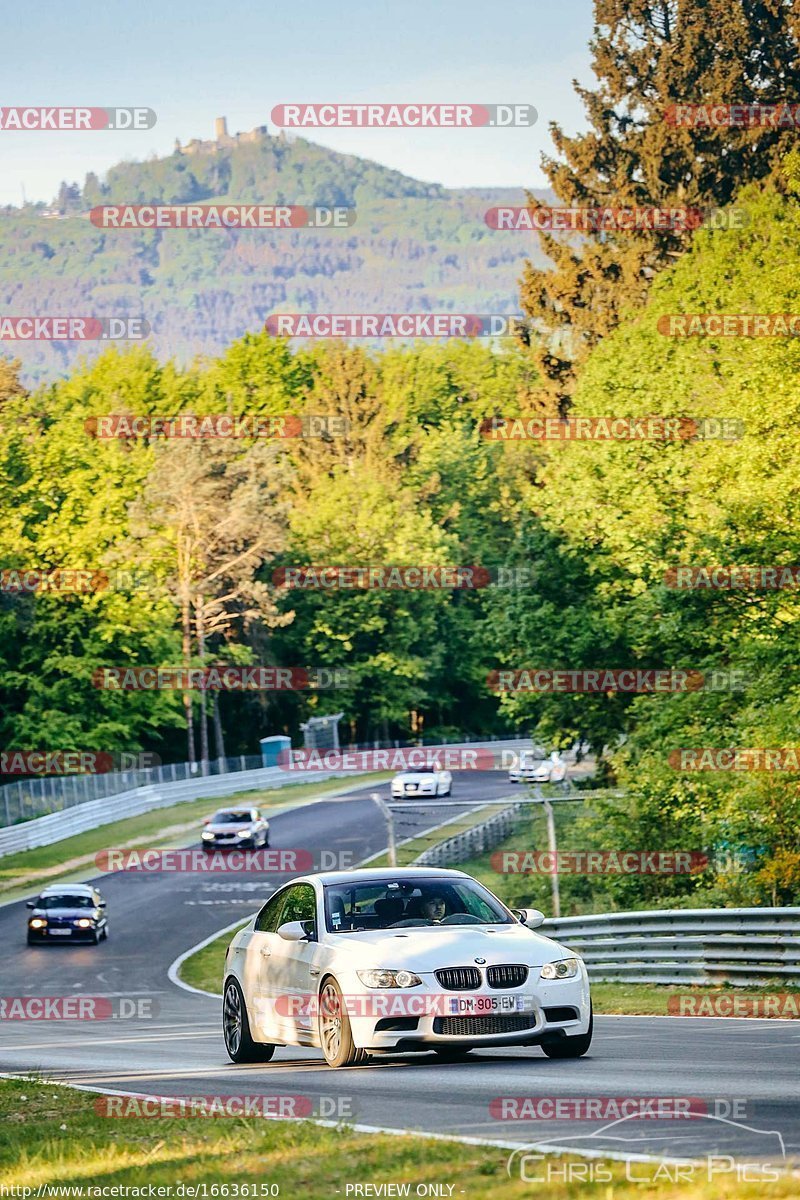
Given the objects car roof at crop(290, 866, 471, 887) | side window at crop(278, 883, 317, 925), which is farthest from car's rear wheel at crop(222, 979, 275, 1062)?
car roof at crop(290, 866, 471, 887)

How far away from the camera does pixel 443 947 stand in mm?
12555

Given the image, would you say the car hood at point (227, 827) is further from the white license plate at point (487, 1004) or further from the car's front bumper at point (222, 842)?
the white license plate at point (487, 1004)

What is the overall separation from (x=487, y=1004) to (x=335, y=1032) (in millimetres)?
1244

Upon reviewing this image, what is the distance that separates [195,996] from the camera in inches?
1256

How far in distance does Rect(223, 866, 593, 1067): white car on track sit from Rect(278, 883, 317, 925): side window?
14 millimetres

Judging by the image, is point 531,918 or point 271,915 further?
point 271,915

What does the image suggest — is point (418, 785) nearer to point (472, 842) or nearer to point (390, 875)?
point (472, 842)

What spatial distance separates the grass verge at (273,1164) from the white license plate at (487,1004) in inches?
101

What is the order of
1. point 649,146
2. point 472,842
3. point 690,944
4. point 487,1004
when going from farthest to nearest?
point 649,146 → point 472,842 → point 690,944 → point 487,1004

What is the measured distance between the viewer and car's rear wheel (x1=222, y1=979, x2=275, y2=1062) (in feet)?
47.6

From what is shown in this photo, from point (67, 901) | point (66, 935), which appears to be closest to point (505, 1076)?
point (66, 935)

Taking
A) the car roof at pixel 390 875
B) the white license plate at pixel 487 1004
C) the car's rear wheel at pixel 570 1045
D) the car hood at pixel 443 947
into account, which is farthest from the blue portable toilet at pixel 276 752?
the white license plate at pixel 487 1004

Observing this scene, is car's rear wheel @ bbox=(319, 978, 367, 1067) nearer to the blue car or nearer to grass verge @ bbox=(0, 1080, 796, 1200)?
grass verge @ bbox=(0, 1080, 796, 1200)

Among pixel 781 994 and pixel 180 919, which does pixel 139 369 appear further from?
pixel 781 994
